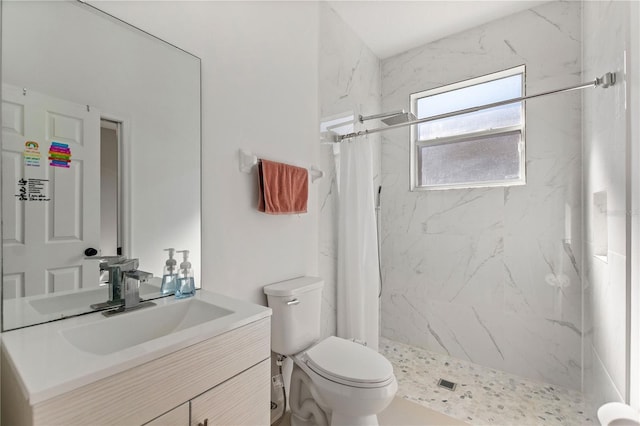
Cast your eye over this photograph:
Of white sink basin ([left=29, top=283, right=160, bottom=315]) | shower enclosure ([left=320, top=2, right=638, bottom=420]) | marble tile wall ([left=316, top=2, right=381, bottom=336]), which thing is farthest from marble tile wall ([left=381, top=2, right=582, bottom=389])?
white sink basin ([left=29, top=283, right=160, bottom=315])

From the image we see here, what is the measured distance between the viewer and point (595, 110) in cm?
168

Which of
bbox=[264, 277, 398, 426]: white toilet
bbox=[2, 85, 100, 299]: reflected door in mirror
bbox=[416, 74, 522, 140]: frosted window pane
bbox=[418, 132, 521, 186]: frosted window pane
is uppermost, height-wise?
bbox=[416, 74, 522, 140]: frosted window pane

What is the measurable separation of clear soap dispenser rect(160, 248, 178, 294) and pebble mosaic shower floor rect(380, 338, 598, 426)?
5.44 feet

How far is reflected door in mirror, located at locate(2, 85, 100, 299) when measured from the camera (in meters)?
0.88

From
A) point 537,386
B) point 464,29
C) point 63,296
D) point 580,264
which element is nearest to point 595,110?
point 580,264

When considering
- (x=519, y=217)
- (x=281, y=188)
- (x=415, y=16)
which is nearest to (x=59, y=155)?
(x=281, y=188)

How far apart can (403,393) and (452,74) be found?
2.51m

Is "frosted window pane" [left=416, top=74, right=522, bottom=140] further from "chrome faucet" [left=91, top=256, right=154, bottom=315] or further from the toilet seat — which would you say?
"chrome faucet" [left=91, top=256, right=154, bottom=315]

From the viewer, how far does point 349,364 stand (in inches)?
56.6

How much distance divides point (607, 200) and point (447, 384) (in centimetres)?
153

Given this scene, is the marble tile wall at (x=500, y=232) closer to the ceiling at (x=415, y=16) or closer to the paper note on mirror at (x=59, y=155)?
the ceiling at (x=415, y=16)

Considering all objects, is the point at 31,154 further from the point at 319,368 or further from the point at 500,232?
the point at 500,232

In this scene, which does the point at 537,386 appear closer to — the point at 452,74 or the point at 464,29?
the point at 452,74

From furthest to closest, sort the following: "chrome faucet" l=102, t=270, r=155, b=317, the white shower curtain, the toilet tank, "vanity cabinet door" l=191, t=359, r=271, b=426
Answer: the white shower curtain
the toilet tank
"chrome faucet" l=102, t=270, r=155, b=317
"vanity cabinet door" l=191, t=359, r=271, b=426
